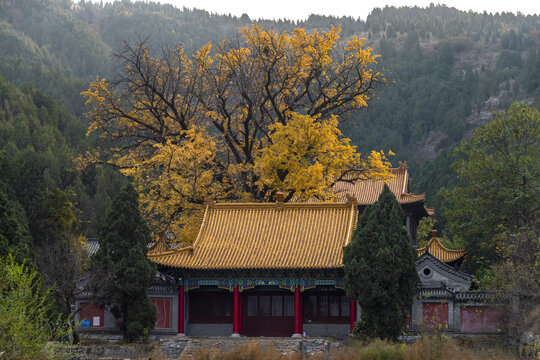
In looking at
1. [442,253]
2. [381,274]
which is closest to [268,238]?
[381,274]

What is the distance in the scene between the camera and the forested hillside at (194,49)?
7719 cm

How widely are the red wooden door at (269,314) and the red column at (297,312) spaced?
932 mm

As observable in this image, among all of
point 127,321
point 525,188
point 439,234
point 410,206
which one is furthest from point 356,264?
point 439,234

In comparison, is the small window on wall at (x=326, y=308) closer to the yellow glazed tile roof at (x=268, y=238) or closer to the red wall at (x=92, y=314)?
the yellow glazed tile roof at (x=268, y=238)

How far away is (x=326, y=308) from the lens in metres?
30.0

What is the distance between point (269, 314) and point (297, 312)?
4.98 ft

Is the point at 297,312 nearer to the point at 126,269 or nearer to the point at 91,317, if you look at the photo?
the point at 126,269

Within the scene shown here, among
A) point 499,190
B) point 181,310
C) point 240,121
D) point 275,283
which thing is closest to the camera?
point 275,283

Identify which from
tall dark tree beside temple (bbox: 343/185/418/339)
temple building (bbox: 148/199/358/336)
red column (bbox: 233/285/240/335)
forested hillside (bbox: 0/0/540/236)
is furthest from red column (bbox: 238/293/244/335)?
forested hillside (bbox: 0/0/540/236)

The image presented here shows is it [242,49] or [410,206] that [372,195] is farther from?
[242,49]

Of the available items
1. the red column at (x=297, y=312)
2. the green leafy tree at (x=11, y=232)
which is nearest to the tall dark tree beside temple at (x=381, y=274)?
the red column at (x=297, y=312)

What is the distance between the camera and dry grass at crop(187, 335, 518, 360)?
2398 centimetres

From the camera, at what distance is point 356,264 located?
88.4 feet

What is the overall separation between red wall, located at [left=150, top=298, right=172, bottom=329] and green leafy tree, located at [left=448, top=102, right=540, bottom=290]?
12065 millimetres
